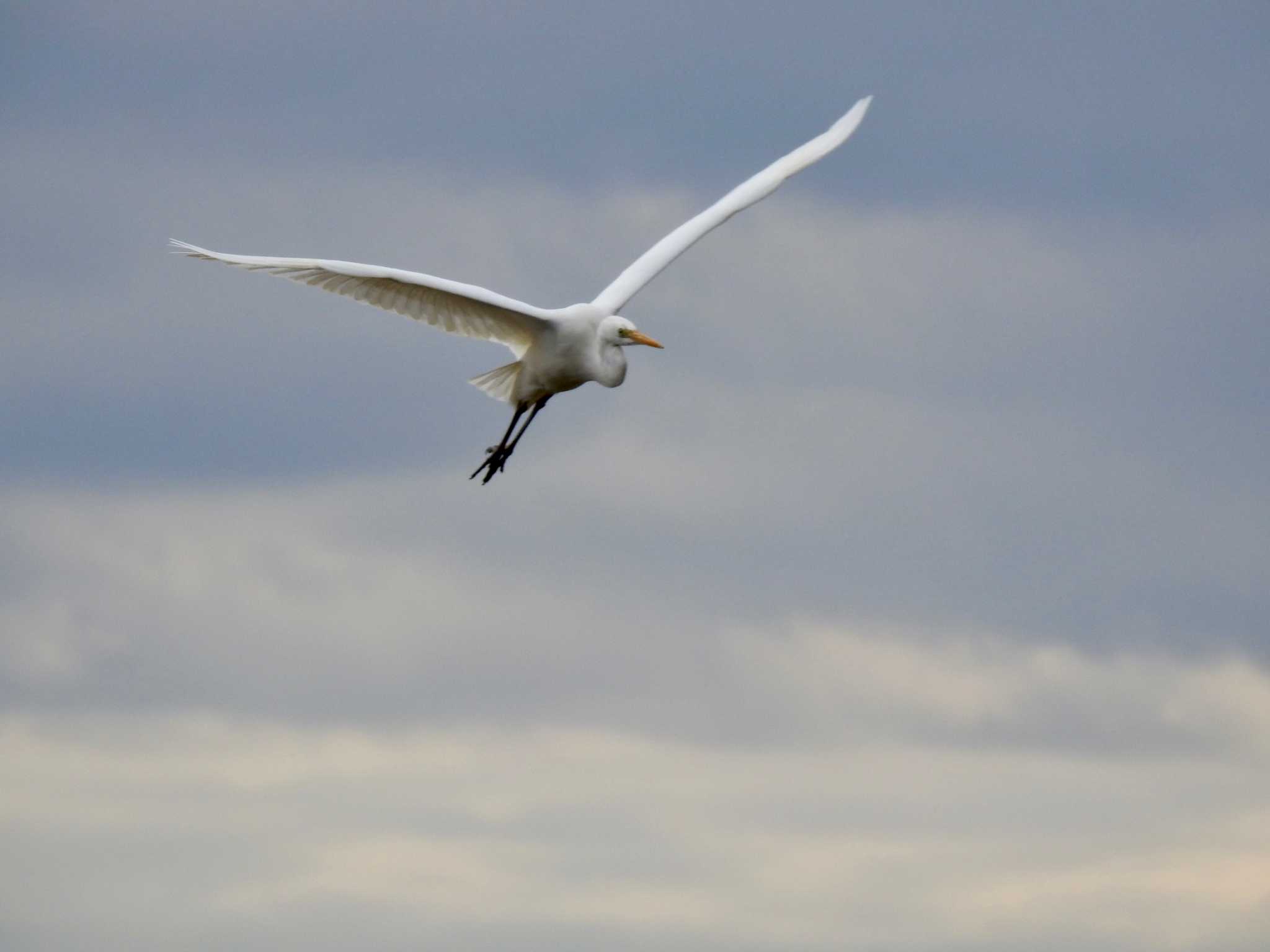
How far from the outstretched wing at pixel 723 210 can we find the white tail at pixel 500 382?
1.89 meters

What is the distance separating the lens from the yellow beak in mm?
37531

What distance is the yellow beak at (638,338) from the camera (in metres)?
37.5

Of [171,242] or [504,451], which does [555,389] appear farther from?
[171,242]

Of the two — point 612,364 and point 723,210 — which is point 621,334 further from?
point 723,210

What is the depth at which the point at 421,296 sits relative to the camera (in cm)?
3772

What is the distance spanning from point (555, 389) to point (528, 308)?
2.11 meters

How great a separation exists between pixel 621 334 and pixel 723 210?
21.9 ft

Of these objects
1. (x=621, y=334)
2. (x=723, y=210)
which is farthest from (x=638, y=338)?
(x=723, y=210)

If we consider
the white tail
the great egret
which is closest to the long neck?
the great egret

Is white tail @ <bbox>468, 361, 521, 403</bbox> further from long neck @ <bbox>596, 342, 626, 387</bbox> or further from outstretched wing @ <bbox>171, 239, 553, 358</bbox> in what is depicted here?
long neck @ <bbox>596, 342, 626, 387</bbox>

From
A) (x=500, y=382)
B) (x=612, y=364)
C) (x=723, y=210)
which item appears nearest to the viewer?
(x=612, y=364)

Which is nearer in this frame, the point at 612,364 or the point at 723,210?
the point at 612,364

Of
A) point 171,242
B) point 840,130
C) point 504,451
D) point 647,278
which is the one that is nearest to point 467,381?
point 504,451

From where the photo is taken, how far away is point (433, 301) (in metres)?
38.0
